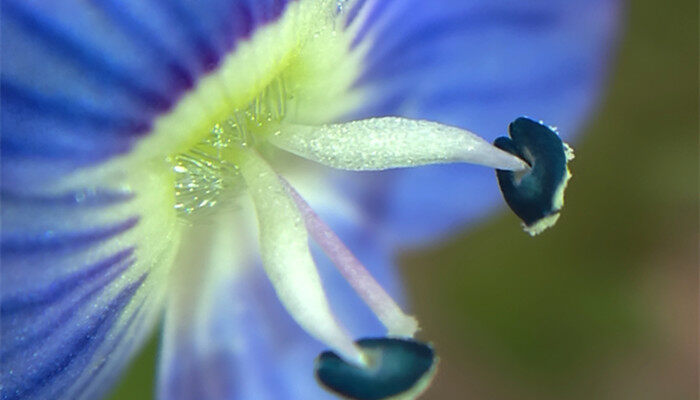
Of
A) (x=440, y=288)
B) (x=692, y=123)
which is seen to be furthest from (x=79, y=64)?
(x=692, y=123)

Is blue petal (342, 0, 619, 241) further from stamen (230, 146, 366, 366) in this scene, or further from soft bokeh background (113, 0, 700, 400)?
soft bokeh background (113, 0, 700, 400)

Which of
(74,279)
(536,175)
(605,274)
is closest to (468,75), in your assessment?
(536,175)

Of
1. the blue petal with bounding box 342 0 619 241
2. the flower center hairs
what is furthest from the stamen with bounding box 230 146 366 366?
the blue petal with bounding box 342 0 619 241

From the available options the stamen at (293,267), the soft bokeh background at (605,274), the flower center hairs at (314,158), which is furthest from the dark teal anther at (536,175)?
the soft bokeh background at (605,274)

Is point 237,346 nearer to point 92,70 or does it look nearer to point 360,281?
point 360,281

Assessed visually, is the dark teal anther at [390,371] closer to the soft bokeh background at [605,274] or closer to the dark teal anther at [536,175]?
the dark teal anther at [536,175]

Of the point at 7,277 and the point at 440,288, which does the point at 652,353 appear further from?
the point at 7,277
